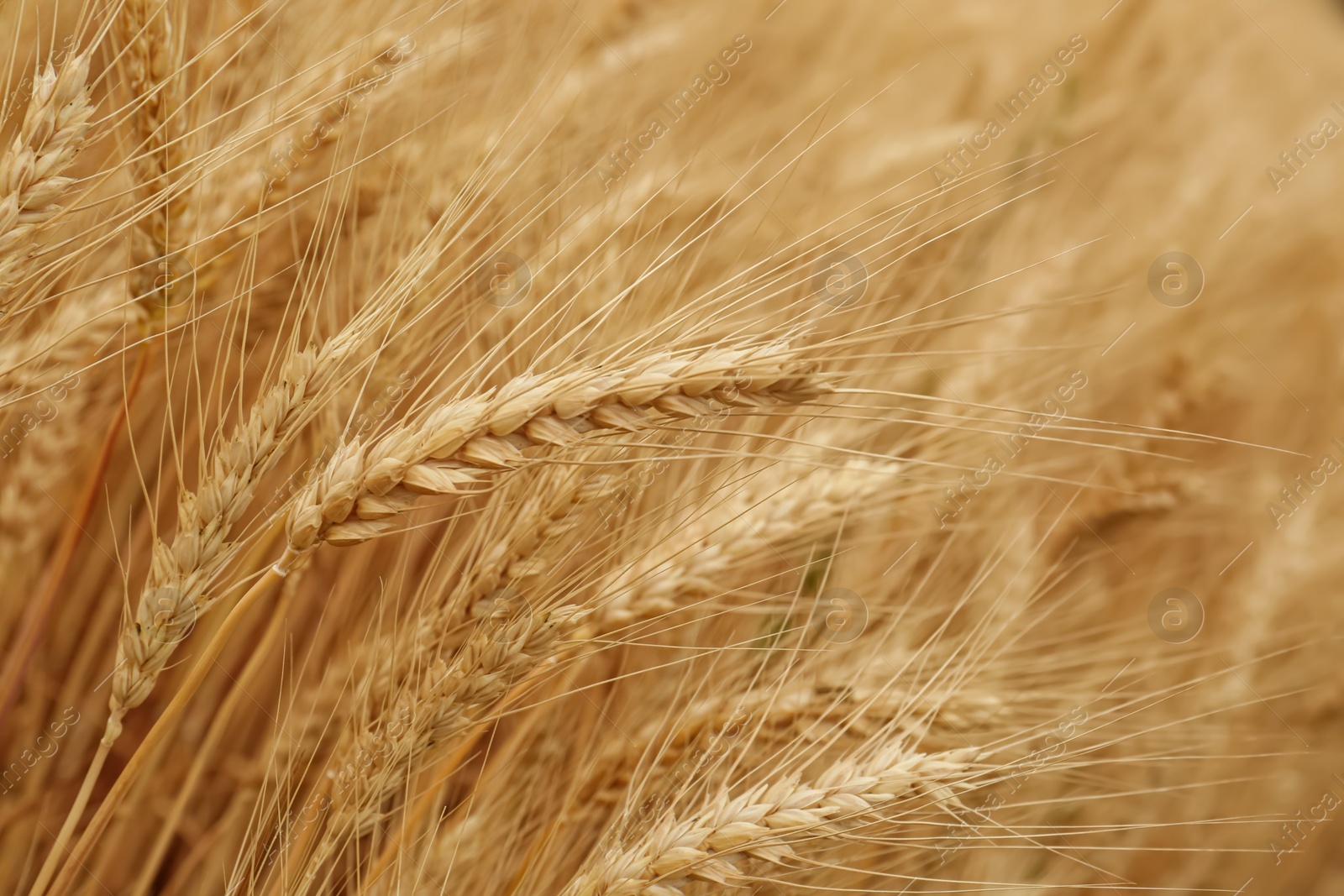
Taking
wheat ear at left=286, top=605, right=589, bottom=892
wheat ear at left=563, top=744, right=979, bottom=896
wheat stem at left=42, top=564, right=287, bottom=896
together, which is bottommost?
wheat ear at left=563, top=744, right=979, bottom=896

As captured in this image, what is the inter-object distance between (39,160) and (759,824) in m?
0.88

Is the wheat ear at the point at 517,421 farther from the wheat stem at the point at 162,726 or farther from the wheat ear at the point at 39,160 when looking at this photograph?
the wheat ear at the point at 39,160

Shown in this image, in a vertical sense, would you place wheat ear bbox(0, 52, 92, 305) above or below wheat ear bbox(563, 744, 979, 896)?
above

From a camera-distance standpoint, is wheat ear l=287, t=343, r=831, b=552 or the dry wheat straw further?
the dry wheat straw

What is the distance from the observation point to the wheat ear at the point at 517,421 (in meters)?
0.67

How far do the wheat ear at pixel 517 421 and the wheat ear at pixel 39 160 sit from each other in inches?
13.0

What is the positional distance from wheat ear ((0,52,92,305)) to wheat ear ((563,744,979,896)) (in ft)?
2.49

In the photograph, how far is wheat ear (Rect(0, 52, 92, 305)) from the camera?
2.23 ft

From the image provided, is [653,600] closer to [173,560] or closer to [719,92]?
[173,560]

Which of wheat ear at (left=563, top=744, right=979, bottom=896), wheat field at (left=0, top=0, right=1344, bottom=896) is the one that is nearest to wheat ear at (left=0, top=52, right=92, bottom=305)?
wheat field at (left=0, top=0, right=1344, bottom=896)

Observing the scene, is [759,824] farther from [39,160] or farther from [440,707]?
[39,160]

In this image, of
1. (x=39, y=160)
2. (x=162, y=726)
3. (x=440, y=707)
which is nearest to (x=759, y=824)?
(x=440, y=707)

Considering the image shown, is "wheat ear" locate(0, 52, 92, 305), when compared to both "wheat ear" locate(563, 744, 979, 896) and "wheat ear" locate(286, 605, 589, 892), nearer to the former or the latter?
"wheat ear" locate(286, 605, 589, 892)

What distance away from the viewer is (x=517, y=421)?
676 millimetres
